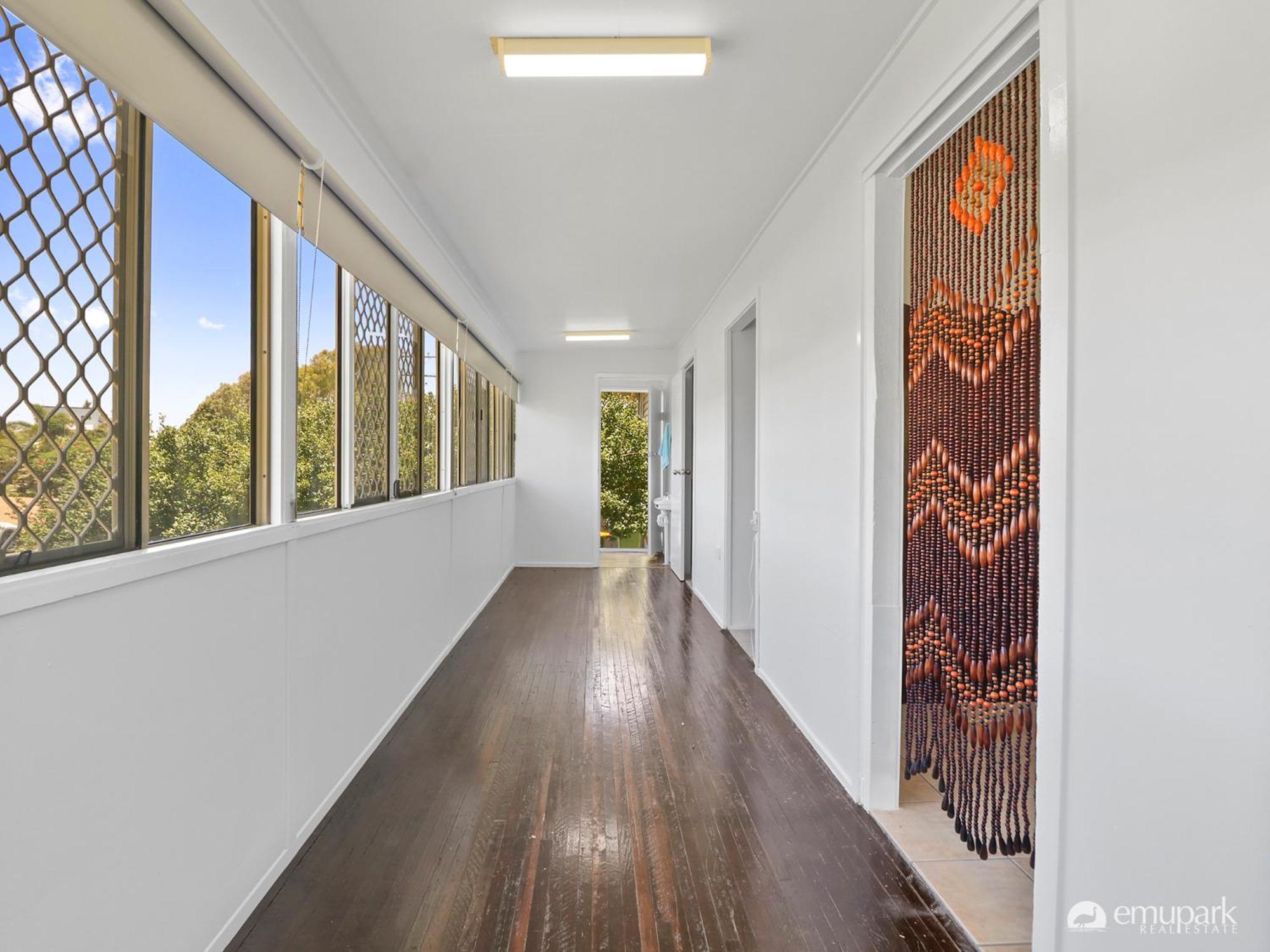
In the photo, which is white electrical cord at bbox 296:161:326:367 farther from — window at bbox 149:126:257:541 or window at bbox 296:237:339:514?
Result: window at bbox 149:126:257:541

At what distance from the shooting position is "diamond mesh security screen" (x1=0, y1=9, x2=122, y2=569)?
111 cm

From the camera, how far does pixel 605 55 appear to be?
197 centimetres

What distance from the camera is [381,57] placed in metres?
2.09

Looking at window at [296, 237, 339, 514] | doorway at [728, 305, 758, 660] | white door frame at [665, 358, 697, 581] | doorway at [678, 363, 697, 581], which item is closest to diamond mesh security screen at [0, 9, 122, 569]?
window at [296, 237, 339, 514]

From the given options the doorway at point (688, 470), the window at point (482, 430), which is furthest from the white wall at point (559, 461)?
the window at point (482, 430)

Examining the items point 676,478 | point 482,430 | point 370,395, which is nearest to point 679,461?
point 676,478

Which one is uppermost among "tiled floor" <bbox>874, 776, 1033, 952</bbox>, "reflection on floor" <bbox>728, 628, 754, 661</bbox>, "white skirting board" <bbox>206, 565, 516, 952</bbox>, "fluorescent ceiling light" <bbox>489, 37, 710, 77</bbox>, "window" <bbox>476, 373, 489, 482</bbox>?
"fluorescent ceiling light" <bbox>489, 37, 710, 77</bbox>

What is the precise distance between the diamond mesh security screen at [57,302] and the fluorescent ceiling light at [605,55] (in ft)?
3.56

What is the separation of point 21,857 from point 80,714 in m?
0.22

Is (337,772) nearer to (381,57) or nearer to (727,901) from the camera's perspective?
(727,901)

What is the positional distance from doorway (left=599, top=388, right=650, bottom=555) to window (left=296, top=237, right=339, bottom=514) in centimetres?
693

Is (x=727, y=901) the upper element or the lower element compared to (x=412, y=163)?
lower

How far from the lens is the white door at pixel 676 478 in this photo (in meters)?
7.01

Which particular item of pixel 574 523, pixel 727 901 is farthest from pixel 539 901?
pixel 574 523
